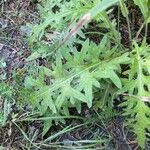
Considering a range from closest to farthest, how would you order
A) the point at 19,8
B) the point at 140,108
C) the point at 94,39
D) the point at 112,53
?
the point at 140,108
the point at 112,53
the point at 94,39
the point at 19,8

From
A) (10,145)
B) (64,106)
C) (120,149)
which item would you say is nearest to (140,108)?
(120,149)

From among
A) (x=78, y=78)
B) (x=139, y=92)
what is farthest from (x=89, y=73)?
(x=139, y=92)

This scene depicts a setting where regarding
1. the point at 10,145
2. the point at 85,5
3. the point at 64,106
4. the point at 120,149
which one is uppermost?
the point at 85,5

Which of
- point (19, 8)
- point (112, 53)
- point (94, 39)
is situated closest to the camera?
point (112, 53)

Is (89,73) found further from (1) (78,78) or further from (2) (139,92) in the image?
(2) (139,92)

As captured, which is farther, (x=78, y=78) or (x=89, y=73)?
(x=78, y=78)

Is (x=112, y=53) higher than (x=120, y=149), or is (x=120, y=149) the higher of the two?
(x=112, y=53)

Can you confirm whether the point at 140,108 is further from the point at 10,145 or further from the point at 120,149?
the point at 10,145

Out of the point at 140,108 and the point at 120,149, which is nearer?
the point at 140,108
